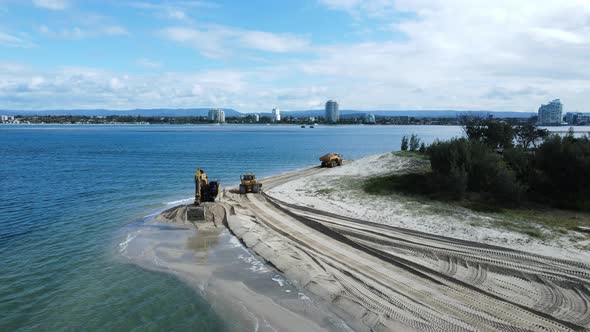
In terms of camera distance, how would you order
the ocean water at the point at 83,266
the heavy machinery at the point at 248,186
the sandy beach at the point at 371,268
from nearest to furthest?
the sandy beach at the point at 371,268
the ocean water at the point at 83,266
the heavy machinery at the point at 248,186

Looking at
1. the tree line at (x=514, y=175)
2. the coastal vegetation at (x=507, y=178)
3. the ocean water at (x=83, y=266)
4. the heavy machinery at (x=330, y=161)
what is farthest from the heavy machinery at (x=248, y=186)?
the heavy machinery at (x=330, y=161)

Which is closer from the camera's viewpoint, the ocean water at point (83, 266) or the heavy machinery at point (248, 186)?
the ocean water at point (83, 266)

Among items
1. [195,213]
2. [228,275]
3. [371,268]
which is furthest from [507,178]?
[195,213]

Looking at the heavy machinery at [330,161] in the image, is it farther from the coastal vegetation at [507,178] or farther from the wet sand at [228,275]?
the wet sand at [228,275]

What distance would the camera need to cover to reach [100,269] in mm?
16016

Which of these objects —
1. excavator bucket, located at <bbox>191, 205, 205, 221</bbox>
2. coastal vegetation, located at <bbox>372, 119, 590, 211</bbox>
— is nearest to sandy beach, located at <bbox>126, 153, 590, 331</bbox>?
excavator bucket, located at <bbox>191, 205, 205, 221</bbox>

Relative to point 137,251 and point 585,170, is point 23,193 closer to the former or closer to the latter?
point 137,251

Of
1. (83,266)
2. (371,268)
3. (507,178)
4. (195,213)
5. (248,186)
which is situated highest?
(507,178)

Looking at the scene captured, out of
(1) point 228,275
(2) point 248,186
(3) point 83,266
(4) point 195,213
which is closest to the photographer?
(1) point 228,275

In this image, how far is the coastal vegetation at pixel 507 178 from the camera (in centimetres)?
2316

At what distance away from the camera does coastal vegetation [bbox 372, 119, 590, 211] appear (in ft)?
76.0

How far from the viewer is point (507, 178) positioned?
914 inches

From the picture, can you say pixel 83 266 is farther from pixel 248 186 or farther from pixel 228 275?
pixel 248 186

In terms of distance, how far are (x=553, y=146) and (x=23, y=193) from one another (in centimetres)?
3585
